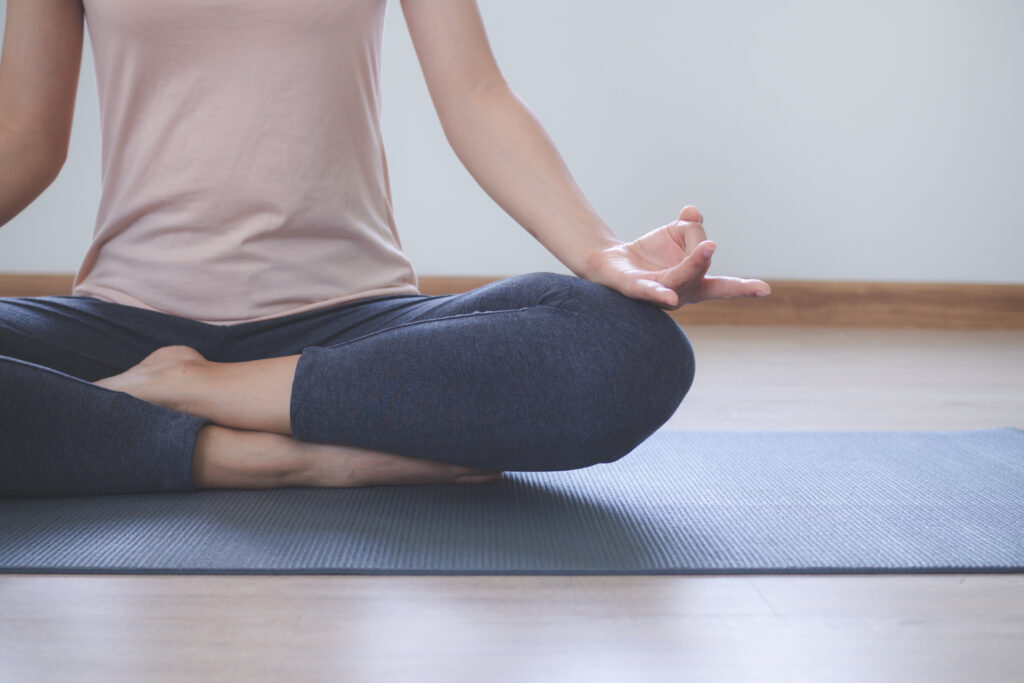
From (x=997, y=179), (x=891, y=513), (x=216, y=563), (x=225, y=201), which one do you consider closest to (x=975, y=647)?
(x=891, y=513)

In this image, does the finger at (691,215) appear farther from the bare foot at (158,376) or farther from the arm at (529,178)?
the bare foot at (158,376)

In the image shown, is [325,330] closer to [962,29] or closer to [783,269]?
[783,269]

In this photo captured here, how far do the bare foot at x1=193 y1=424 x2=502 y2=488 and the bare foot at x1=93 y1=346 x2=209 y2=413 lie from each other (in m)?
0.06

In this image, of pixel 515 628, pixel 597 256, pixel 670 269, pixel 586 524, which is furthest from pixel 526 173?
pixel 515 628

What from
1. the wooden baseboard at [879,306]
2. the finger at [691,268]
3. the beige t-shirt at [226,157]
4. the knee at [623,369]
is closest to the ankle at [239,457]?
the beige t-shirt at [226,157]

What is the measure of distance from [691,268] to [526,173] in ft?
0.96

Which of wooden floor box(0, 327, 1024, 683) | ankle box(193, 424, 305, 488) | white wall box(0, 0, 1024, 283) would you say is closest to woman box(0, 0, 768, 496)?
ankle box(193, 424, 305, 488)

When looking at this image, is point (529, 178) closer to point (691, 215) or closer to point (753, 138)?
point (691, 215)

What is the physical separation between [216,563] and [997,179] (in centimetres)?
269

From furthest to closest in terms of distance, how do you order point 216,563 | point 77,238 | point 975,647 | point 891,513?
1. point 77,238
2. point 891,513
3. point 216,563
4. point 975,647

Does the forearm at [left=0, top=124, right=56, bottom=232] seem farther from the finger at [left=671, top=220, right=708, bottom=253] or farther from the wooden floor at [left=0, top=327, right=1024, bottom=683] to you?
the finger at [left=671, top=220, right=708, bottom=253]

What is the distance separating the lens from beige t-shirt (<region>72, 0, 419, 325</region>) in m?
1.05

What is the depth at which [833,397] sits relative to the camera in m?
1.62

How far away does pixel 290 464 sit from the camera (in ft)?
3.16
